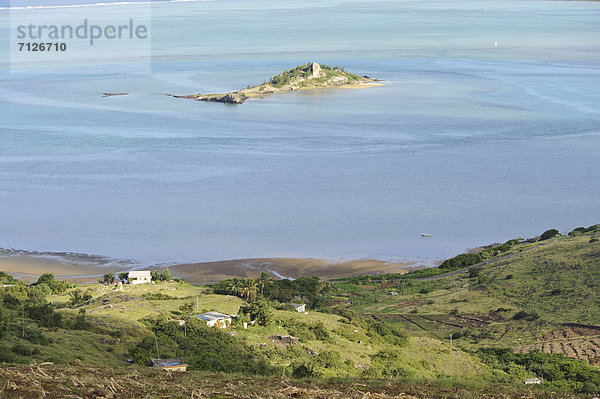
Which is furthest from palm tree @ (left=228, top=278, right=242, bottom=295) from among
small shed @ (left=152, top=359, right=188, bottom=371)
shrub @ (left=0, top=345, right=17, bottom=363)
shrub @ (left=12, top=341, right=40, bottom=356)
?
shrub @ (left=0, top=345, right=17, bottom=363)

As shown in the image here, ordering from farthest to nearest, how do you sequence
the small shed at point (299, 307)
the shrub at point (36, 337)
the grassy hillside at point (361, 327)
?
the small shed at point (299, 307) < the shrub at point (36, 337) < the grassy hillside at point (361, 327)

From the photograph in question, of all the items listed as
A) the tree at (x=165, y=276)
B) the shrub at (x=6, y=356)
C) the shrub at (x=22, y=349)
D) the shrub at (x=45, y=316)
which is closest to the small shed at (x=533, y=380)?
the shrub at (x=45, y=316)

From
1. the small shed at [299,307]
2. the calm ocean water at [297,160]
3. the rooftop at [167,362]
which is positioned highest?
the calm ocean water at [297,160]

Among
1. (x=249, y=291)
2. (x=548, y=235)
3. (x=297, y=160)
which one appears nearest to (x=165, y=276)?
(x=249, y=291)

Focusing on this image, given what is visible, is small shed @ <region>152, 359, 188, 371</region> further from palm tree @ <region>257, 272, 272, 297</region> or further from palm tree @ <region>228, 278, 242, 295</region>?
palm tree @ <region>228, 278, 242, 295</region>

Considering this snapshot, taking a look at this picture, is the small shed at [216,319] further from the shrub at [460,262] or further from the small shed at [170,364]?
the shrub at [460,262]

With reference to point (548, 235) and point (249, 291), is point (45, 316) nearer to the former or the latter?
point (249, 291)

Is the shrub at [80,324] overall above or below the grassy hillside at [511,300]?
above

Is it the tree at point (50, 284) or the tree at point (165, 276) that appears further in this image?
the tree at point (165, 276)
